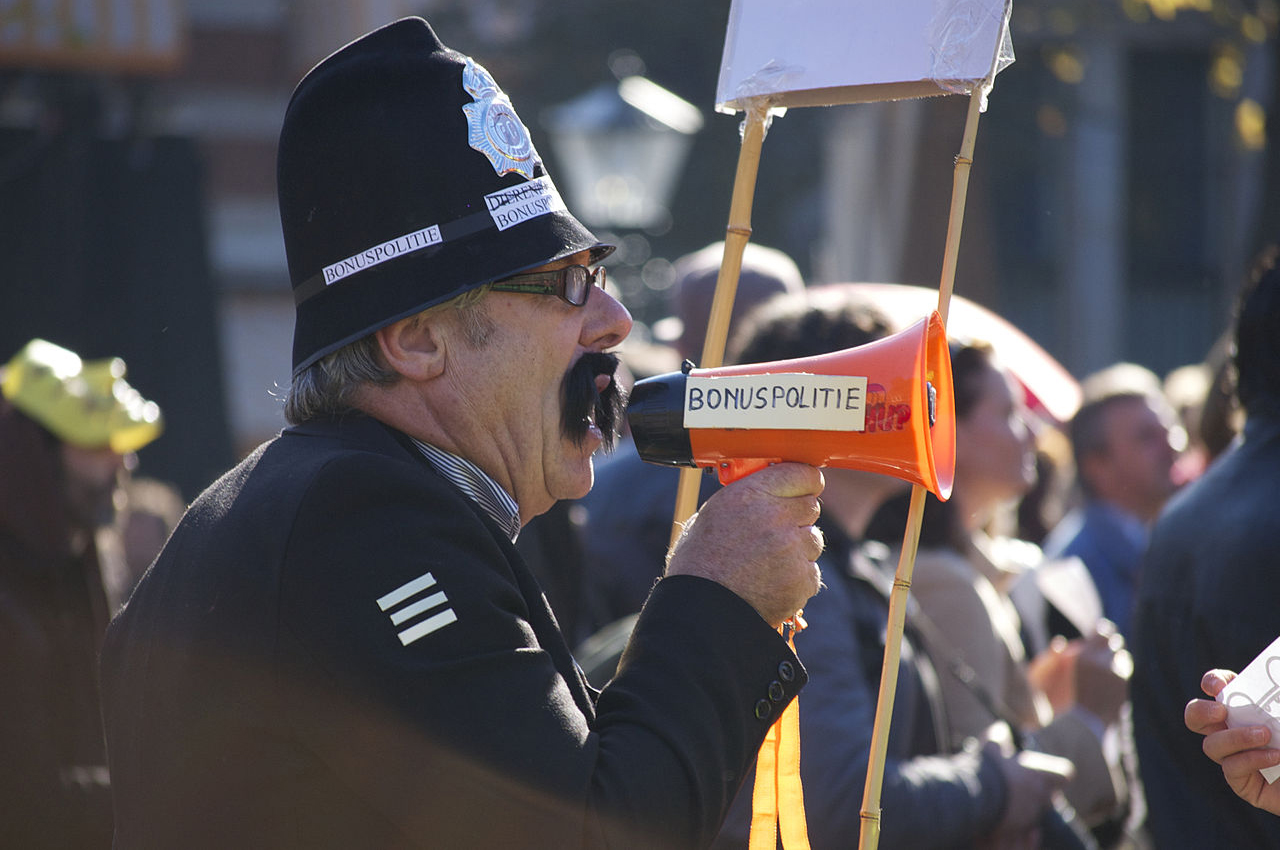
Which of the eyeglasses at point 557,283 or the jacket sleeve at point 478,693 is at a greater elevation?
the eyeglasses at point 557,283

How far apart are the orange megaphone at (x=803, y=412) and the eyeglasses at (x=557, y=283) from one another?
0.19 meters

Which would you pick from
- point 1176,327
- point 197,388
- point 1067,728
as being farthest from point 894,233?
point 1176,327

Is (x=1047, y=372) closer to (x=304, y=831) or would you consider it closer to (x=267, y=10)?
(x=304, y=831)

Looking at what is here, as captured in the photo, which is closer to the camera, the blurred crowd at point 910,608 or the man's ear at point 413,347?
the man's ear at point 413,347

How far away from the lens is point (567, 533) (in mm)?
4391

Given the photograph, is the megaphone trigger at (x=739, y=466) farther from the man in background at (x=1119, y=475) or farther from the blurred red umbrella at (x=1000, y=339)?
the man in background at (x=1119, y=475)

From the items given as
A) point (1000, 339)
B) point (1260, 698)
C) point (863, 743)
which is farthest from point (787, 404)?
point (1000, 339)

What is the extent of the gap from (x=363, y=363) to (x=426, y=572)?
429 mm

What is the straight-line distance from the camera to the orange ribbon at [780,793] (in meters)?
2.07

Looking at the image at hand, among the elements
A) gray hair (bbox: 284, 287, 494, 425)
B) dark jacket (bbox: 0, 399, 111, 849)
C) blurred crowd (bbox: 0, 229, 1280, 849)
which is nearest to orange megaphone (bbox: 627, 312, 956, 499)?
gray hair (bbox: 284, 287, 494, 425)

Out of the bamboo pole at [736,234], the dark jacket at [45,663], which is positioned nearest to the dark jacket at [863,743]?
the bamboo pole at [736,234]

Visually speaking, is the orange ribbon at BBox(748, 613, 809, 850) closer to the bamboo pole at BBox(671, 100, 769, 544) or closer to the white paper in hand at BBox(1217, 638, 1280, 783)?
the bamboo pole at BBox(671, 100, 769, 544)

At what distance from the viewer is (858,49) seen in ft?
7.34

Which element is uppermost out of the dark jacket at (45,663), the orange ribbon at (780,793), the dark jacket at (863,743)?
the orange ribbon at (780,793)
